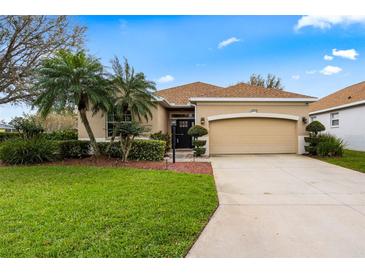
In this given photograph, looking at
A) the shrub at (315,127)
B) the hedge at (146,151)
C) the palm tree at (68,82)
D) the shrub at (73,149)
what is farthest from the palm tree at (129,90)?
the shrub at (315,127)

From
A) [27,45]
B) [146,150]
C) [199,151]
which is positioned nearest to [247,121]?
[199,151]

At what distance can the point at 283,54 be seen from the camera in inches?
531

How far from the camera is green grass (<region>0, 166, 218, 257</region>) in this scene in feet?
10.8

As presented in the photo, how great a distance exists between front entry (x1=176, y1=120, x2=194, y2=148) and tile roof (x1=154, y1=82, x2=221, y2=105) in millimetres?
1557

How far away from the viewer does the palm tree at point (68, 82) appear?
31.6 ft

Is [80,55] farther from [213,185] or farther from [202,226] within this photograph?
[202,226]

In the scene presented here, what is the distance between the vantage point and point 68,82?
31.7 ft

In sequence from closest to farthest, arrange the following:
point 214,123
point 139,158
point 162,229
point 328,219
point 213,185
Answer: point 162,229
point 328,219
point 213,185
point 139,158
point 214,123

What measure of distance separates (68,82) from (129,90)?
8.63 ft

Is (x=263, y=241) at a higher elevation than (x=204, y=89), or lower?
lower

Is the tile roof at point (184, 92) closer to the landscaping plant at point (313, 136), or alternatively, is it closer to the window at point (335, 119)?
the landscaping plant at point (313, 136)
